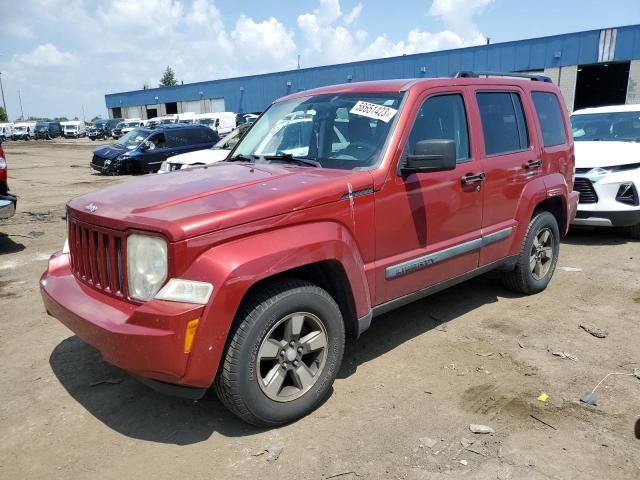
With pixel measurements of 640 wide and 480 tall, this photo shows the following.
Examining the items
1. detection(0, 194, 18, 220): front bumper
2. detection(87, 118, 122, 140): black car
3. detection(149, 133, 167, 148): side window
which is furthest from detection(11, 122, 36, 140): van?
detection(0, 194, 18, 220): front bumper

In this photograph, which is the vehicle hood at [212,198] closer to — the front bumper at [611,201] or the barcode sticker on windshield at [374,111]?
the barcode sticker on windshield at [374,111]

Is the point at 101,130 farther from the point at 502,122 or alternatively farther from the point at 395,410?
the point at 395,410

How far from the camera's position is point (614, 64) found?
2905 centimetres

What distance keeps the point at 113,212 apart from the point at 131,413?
125cm

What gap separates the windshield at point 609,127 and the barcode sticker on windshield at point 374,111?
5.77 m

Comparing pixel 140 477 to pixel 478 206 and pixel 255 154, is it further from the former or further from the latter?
pixel 478 206

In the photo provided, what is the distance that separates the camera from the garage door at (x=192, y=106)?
5506cm

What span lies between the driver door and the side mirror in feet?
0.50

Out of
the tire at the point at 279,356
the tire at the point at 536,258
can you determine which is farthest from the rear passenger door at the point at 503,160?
the tire at the point at 279,356

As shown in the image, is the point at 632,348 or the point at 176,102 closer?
the point at 632,348

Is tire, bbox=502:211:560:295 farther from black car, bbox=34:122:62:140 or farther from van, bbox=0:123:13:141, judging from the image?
van, bbox=0:123:13:141

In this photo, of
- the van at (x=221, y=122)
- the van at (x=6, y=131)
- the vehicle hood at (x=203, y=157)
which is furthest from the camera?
the van at (x=6, y=131)

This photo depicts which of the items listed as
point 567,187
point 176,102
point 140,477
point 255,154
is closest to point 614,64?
point 567,187

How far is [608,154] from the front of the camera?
7.14 meters
